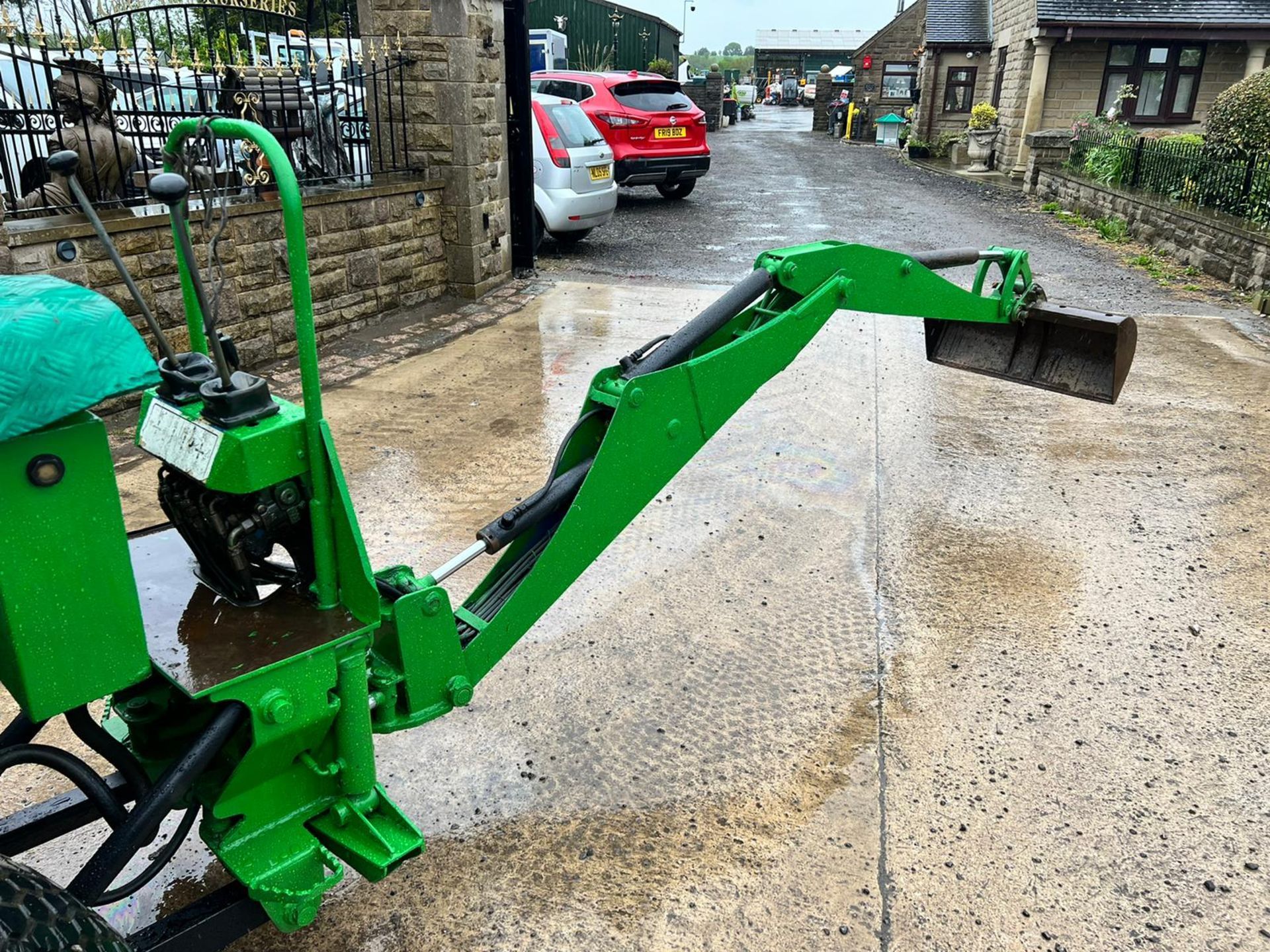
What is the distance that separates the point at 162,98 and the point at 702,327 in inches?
222

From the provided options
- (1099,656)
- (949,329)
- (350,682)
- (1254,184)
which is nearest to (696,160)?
(1254,184)

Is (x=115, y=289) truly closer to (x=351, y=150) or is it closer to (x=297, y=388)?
(x=297, y=388)

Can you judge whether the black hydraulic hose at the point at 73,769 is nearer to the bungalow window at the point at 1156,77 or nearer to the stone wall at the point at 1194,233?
the stone wall at the point at 1194,233

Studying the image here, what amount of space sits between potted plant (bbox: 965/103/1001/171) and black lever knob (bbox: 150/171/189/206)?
25.9 metres

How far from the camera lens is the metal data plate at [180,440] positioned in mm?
1905

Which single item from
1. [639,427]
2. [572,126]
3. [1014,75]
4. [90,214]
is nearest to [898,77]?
[1014,75]

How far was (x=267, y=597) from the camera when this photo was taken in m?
2.23

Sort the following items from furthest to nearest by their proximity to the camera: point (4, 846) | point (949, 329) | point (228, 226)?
point (228, 226)
point (949, 329)
point (4, 846)

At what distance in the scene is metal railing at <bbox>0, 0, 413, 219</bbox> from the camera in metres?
5.91

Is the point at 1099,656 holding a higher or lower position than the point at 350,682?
lower

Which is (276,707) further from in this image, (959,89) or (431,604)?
(959,89)

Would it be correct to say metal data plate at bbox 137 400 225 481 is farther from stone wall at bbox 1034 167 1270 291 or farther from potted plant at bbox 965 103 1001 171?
potted plant at bbox 965 103 1001 171

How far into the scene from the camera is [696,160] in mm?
16062

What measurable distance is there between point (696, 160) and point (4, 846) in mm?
15449
